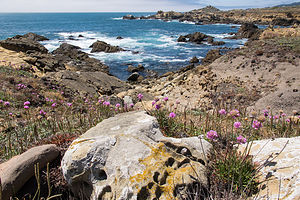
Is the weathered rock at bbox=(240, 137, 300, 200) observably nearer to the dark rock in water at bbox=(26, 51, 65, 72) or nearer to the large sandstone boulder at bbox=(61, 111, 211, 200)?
the large sandstone boulder at bbox=(61, 111, 211, 200)

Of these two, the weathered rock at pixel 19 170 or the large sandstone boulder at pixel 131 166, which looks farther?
the weathered rock at pixel 19 170

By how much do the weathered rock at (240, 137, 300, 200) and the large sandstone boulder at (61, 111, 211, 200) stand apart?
2.54 feet

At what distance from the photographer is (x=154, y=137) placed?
313 centimetres

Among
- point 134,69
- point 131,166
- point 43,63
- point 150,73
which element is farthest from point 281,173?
point 134,69

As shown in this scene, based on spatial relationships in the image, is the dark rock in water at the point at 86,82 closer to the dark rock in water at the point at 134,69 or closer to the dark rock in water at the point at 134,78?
the dark rock in water at the point at 134,78

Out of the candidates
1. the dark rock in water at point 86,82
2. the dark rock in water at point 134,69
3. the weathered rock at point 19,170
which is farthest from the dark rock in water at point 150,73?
the weathered rock at point 19,170

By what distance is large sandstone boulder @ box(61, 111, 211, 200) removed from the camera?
235 cm

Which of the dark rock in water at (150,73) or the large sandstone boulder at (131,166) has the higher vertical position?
the large sandstone boulder at (131,166)

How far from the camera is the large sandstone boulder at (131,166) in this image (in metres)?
2.35

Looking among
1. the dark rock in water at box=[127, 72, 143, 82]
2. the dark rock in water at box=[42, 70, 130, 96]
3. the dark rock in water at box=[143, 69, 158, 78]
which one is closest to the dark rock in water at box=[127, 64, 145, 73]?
the dark rock in water at box=[143, 69, 158, 78]

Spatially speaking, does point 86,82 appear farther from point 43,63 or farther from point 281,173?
point 281,173

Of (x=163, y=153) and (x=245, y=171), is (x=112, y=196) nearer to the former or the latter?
(x=163, y=153)

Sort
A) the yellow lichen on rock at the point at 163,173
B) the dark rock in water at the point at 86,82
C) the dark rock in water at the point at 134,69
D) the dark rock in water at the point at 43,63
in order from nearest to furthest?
the yellow lichen on rock at the point at 163,173 < the dark rock in water at the point at 86,82 < the dark rock in water at the point at 43,63 < the dark rock in water at the point at 134,69

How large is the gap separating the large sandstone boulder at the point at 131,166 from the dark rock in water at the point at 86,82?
450 inches
